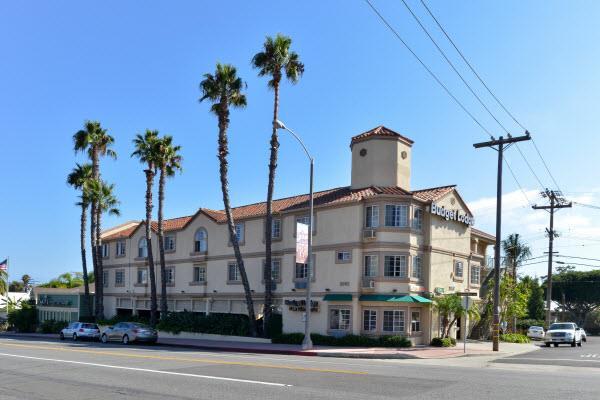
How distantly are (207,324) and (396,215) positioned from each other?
14827 millimetres

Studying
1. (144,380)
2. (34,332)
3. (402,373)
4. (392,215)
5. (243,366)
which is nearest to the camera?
(144,380)

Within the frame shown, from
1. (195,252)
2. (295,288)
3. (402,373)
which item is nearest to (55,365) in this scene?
(402,373)

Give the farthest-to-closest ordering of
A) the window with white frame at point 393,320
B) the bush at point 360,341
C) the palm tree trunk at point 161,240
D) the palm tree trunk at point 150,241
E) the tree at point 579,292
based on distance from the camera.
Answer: the tree at point 579,292
the palm tree trunk at point 150,241
the palm tree trunk at point 161,240
the window with white frame at point 393,320
the bush at point 360,341

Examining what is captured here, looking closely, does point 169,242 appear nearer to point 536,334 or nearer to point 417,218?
point 417,218

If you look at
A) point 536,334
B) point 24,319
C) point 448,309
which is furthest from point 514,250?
point 24,319

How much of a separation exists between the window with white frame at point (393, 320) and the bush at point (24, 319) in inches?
1579

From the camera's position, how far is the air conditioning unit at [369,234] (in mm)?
32500

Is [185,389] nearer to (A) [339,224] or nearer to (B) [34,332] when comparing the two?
(A) [339,224]

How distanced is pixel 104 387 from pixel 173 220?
38.0 meters

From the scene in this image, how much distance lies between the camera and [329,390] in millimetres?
13102

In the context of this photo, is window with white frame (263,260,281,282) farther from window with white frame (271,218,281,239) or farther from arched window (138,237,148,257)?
arched window (138,237,148,257)

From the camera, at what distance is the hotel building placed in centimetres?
3247

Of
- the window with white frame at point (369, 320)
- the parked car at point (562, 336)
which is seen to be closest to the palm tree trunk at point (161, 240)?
the window with white frame at point (369, 320)

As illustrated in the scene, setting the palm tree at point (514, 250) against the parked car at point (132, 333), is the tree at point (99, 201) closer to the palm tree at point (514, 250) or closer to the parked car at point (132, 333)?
the parked car at point (132, 333)
